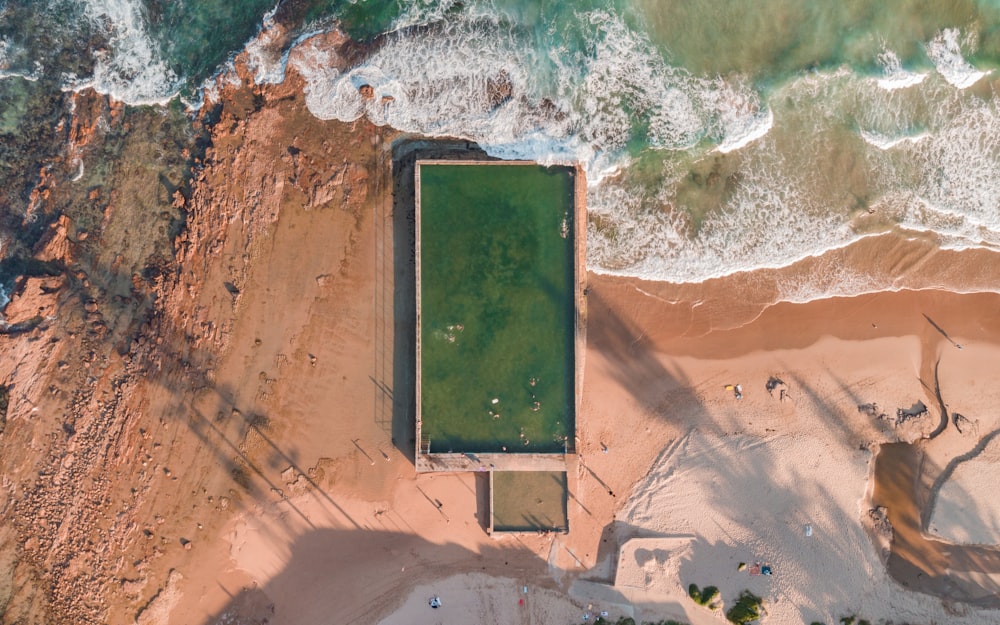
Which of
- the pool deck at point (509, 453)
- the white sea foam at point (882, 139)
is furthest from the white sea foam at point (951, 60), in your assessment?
the pool deck at point (509, 453)

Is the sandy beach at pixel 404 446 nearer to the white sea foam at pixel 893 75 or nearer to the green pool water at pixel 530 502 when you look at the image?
the green pool water at pixel 530 502

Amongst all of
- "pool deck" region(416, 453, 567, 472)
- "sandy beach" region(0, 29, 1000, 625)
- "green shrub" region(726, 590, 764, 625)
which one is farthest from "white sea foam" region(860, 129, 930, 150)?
"green shrub" region(726, 590, 764, 625)

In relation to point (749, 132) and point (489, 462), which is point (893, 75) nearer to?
point (749, 132)

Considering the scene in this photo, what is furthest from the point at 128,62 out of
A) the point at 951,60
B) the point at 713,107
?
the point at 951,60

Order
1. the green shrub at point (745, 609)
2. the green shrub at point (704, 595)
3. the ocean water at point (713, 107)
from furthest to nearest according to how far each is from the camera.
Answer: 1. the ocean water at point (713, 107)
2. the green shrub at point (704, 595)
3. the green shrub at point (745, 609)

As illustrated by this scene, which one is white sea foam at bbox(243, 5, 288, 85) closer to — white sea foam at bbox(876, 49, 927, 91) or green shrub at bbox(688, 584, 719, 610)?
white sea foam at bbox(876, 49, 927, 91)

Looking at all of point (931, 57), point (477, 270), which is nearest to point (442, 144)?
point (477, 270)
